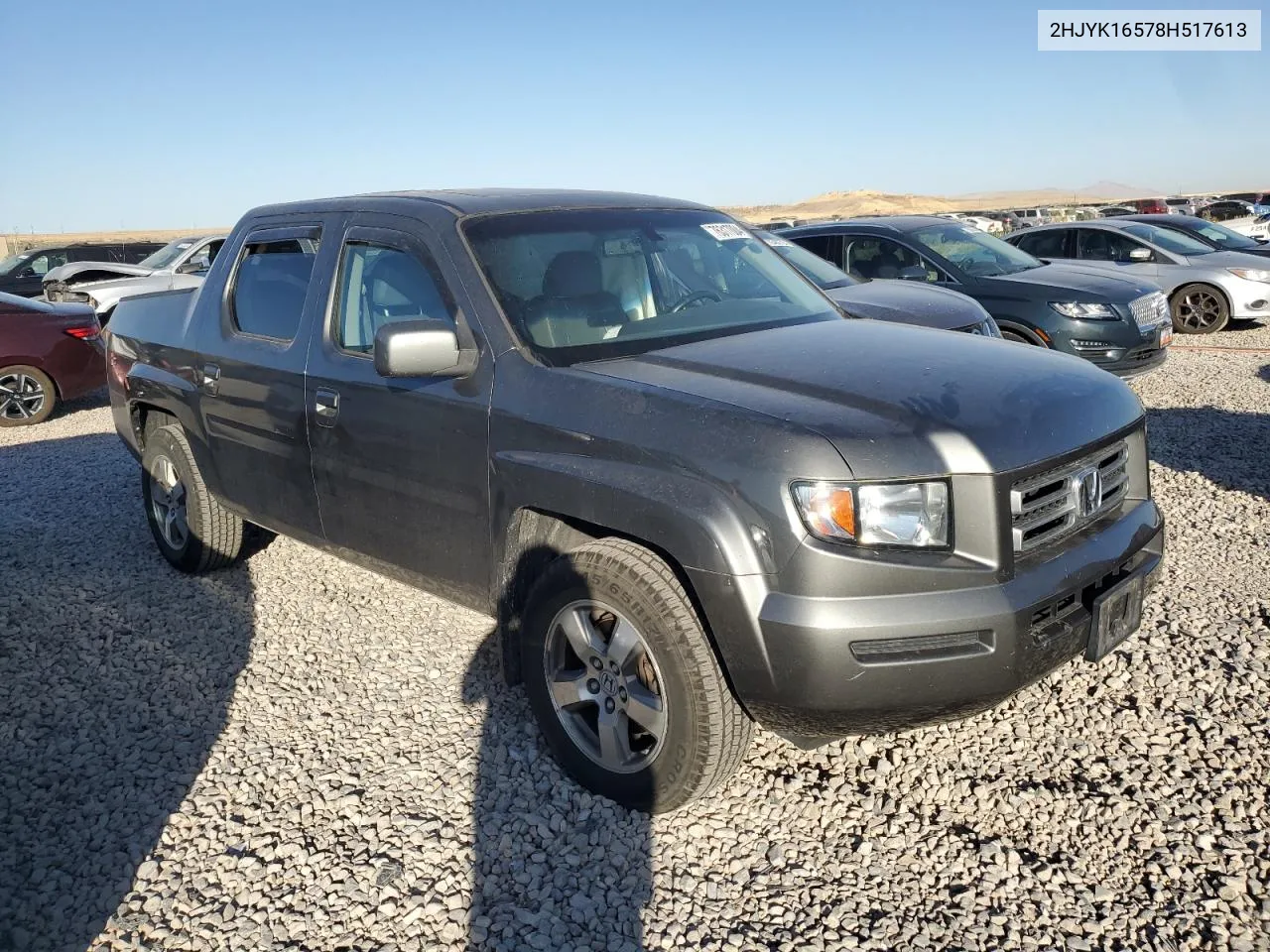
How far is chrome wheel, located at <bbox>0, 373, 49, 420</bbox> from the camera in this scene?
10.8m

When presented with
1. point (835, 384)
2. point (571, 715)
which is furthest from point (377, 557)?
point (835, 384)

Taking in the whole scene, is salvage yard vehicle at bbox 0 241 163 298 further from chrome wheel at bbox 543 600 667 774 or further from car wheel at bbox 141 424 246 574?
chrome wheel at bbox 543 600 667 774

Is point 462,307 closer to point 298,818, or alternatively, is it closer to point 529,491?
point 529,491

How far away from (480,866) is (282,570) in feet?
10.1

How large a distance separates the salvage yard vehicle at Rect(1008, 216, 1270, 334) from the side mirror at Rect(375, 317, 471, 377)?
448 inches

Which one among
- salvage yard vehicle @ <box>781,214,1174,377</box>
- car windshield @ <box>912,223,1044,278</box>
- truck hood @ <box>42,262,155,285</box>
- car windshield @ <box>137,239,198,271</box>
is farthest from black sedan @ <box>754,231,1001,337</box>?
car windshield @ <box>137,239,198,271</box>

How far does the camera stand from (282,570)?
218 inches

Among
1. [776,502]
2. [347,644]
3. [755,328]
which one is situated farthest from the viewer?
[347,644]

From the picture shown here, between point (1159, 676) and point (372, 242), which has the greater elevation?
point (372, 242)

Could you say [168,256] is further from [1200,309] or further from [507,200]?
[1200,309]

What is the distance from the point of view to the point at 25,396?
35.7 feet

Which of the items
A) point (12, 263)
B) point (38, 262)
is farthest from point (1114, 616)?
point (12, 263)

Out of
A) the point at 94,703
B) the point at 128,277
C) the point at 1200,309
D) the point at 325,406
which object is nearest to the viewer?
the point at 325,406

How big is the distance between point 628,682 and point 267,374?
2.25m
